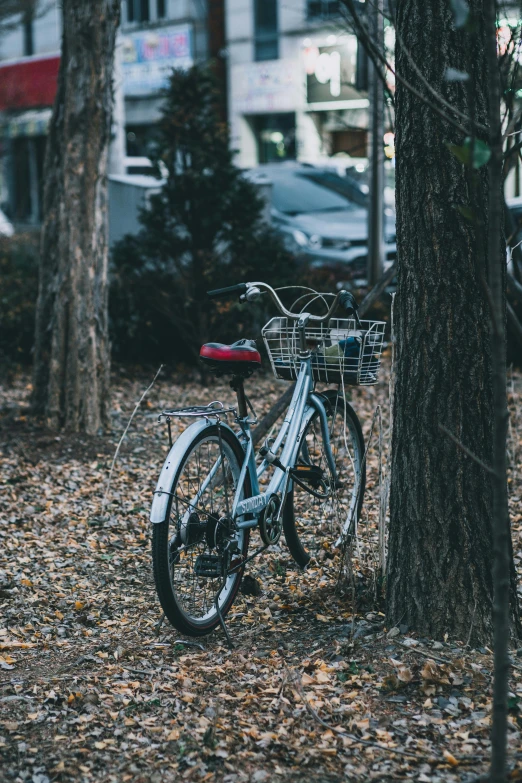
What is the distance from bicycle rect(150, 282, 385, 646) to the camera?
3758mm

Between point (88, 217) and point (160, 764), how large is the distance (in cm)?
514

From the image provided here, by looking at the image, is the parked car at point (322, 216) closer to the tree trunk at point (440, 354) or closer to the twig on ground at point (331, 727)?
the tree trunk at point (440, 354)

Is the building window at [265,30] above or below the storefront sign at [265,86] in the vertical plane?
above

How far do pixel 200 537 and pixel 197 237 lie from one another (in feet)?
18.7

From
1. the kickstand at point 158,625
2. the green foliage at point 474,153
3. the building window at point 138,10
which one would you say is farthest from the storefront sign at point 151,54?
the green foliage at point 474,153

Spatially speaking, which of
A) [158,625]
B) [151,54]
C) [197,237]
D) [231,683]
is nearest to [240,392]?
[158,625]

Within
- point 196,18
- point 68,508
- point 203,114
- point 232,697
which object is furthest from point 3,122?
point 232,697

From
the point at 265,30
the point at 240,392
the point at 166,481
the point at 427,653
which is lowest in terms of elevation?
the point at 427,653

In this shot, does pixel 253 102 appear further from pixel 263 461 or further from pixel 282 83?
pixel 263 461

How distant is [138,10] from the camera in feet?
104

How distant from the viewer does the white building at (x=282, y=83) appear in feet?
87.7

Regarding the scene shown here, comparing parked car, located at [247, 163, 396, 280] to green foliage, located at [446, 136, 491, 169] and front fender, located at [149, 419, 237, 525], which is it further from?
green foliage, located at [446, 136, 491, 169]

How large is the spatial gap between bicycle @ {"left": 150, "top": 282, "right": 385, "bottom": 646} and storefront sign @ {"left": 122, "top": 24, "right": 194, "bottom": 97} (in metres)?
26.7

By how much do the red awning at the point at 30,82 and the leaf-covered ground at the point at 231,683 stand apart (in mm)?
27940
